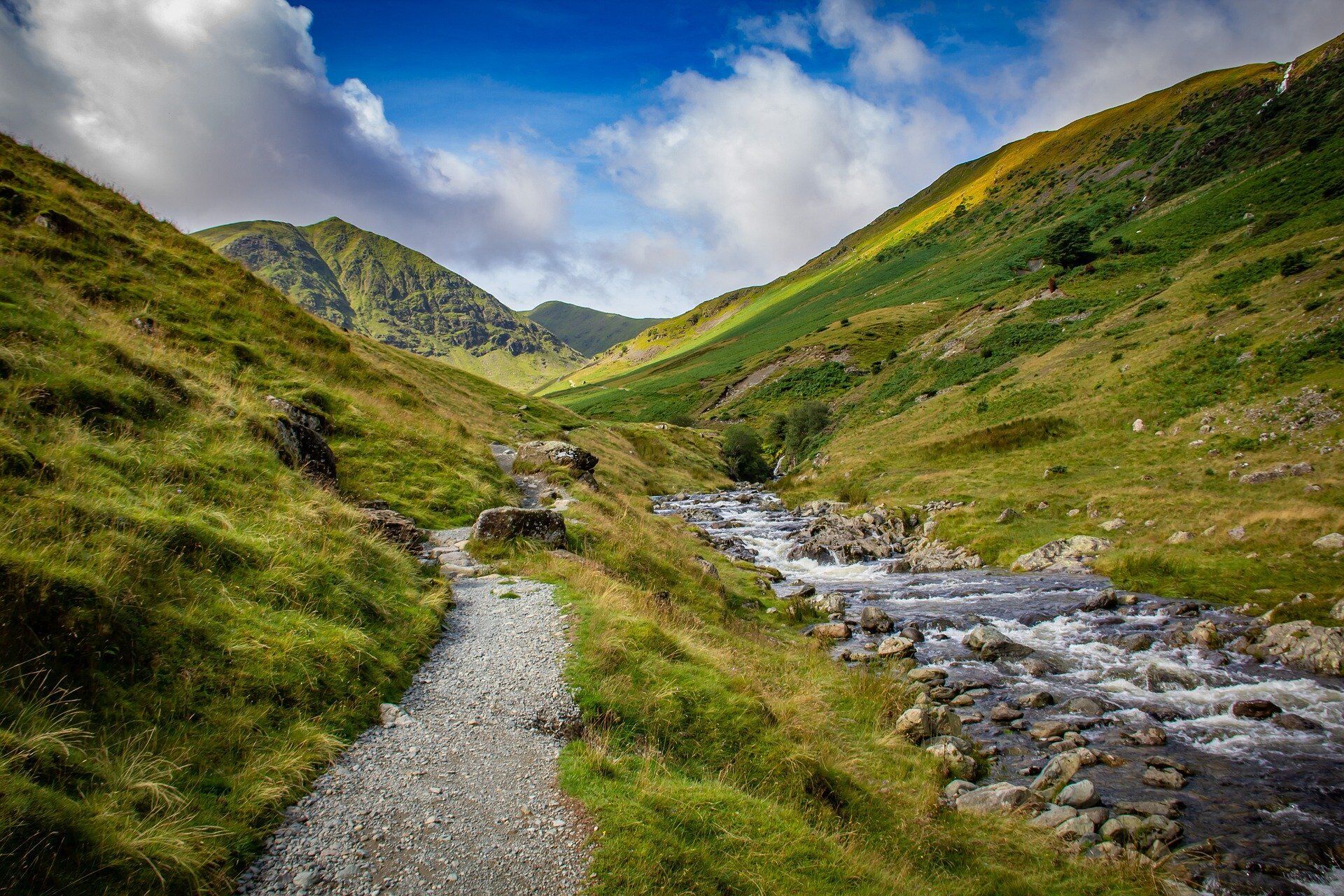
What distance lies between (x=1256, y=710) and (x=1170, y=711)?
5.76 ft

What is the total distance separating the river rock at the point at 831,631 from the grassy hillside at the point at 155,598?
14.0m

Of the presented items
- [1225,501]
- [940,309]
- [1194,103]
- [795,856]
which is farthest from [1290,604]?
[1194,103]

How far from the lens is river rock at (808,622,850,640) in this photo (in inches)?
799

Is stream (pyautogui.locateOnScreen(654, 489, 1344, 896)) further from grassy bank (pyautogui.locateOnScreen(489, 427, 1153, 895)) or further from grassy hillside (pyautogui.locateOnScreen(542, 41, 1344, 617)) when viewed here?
grassy hillside (pyautogui.locateOnScreen(542, 41, 1344, 617))

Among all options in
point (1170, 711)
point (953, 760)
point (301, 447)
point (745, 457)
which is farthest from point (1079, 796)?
point (745, 457)

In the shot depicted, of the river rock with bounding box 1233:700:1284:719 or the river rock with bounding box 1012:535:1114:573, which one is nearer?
the river rock with bounding box 1233:700:1284:719

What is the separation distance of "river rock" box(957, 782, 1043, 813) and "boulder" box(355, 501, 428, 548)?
14.2m

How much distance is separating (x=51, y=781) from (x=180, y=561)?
4.00 m

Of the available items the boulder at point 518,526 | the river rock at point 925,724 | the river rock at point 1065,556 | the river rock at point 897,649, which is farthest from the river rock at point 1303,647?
the boulder at point 518,526

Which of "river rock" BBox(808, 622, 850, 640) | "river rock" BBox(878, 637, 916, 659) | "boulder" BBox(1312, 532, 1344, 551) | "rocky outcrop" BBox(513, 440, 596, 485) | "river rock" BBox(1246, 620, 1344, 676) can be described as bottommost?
"river rock" BBox(808, 622, 850, 640)

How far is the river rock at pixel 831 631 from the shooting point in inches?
799

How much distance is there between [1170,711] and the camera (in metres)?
14.1

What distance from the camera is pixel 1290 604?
56.7 ft

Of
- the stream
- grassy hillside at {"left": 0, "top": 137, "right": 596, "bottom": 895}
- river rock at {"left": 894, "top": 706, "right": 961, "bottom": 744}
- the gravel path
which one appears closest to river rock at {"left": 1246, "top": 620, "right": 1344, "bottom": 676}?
the stream
